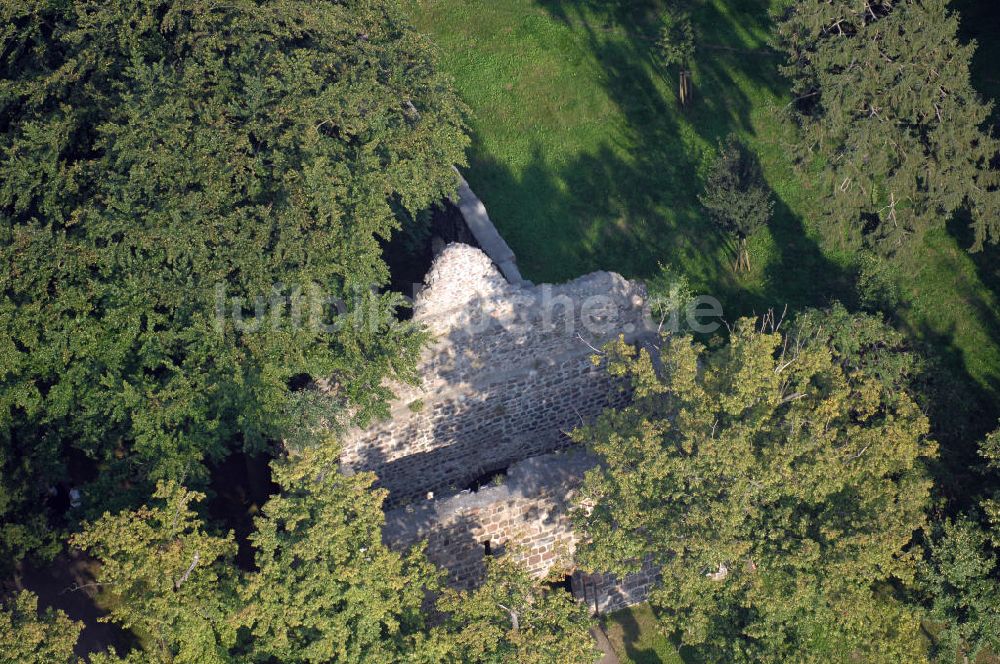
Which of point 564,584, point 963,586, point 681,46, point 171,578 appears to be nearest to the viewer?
point 171,578

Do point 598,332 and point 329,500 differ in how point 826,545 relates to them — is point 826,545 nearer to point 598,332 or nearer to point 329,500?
point 598,332

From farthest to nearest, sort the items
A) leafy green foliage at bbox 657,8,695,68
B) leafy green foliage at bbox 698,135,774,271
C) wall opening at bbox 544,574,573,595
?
leafy green foliage at bbox 657,8,695,68 → leafy green foliage at bbox 698,135,774,271 → wall opening at bbox 544,574,573,595

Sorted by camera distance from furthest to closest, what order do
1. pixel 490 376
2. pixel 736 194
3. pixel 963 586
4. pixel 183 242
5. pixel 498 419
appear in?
pixel 736 194 < pixel 498 419 < pixel 490 376 < pixel 183 242 < pixel 963 586

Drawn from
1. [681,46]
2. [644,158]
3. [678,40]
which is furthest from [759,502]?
[678,40]

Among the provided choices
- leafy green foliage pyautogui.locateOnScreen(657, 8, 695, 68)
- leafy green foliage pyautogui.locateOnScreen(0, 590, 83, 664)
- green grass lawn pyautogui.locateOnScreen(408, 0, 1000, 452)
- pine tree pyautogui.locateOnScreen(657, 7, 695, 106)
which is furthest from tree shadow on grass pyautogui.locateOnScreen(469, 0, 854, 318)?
leafy green foliage pyautogui.locateOnScreen(0, 590, 83, 664)

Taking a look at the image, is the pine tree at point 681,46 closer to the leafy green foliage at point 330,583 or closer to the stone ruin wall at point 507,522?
the stone ruin wall at point 507,522

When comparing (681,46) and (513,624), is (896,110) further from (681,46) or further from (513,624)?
(513,624)

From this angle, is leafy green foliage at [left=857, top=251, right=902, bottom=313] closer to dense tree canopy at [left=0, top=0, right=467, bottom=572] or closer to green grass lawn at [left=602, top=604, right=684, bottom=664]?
green grass lawn at [left=602, top=604, right=684, bottom=664]

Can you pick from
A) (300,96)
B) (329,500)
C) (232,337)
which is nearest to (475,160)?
(300,96)
